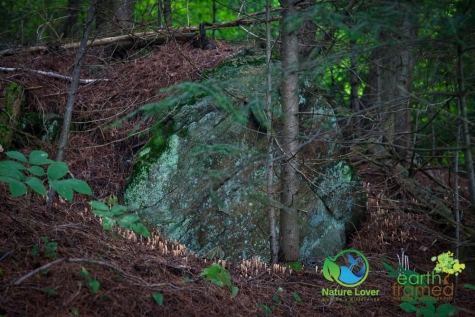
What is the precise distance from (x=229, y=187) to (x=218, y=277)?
5.86 feet

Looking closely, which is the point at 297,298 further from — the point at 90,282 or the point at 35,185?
the point at 35,185

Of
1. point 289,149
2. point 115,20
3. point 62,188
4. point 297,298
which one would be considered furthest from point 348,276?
point 115,20

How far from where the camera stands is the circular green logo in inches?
207

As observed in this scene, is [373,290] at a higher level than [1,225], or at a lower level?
lower

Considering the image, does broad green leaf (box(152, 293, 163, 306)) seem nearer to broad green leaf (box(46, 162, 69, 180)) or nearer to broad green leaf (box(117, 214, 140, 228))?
broad green leaf (box(117, 214, 140, 228))

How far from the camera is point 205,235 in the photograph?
5750 mm

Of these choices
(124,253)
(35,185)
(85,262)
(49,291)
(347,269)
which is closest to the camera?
(49,291)

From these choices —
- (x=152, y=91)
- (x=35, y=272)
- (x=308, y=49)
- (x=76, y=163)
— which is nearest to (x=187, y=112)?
(x=152, y=91)

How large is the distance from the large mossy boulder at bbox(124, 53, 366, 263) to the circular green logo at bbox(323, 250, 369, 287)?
0.41m

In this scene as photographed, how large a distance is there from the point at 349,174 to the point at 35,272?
456cm

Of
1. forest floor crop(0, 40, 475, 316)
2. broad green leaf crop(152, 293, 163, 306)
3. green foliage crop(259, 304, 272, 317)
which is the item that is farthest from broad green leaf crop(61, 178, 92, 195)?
green foliage crop(259, 304, 272, 317)

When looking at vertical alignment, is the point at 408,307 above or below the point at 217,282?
below

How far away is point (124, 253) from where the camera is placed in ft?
14.8

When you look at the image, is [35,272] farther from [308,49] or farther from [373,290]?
[308,49]
